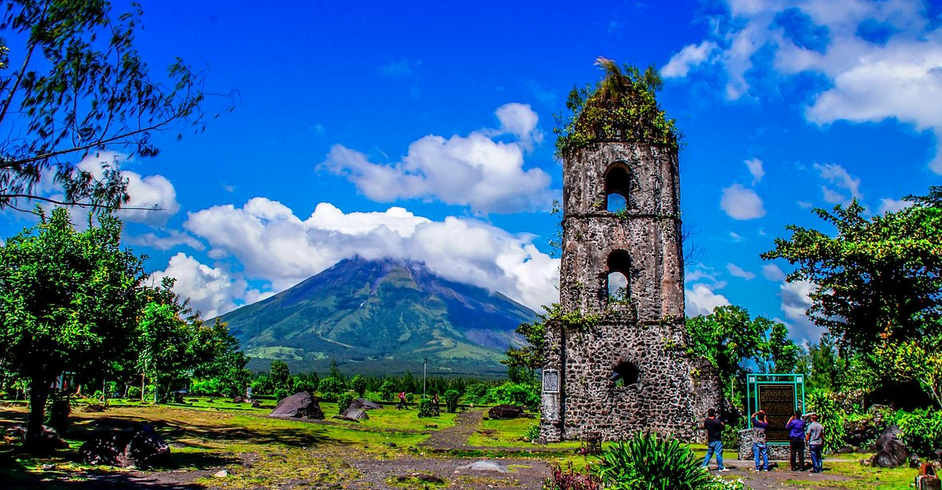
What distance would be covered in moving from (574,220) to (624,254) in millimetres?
2094

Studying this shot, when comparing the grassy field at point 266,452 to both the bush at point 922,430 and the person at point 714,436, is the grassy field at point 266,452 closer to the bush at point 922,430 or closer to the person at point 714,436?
the person at point 714,436

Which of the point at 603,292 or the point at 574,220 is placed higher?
the point at 574,220

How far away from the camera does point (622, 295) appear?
2234 cm

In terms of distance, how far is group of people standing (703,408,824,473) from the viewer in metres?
14.5

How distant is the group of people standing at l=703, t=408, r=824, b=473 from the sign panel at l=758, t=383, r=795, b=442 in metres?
0.57

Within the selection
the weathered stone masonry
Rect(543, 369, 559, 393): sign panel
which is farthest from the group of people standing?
Rect(543, 369, 559, 393): sign panel

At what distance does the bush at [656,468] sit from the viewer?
9.12m

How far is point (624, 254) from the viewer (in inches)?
897

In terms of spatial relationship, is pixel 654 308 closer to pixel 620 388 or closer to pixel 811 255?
pixel 620 388

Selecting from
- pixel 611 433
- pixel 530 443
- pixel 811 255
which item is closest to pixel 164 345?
pixel 530 443

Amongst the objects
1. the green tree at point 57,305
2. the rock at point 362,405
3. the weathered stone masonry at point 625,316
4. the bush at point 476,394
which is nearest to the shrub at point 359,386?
the bush at point 476,394

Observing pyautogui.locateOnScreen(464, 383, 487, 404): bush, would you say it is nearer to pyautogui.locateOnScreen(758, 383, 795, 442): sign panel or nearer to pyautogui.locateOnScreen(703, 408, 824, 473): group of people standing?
pyautogui.locateOnScreen(758, 383, 795, 442): sign panel

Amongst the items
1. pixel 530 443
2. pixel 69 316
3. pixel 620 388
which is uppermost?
pixel 69 316

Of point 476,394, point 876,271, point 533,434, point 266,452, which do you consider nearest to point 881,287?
point 876,271
